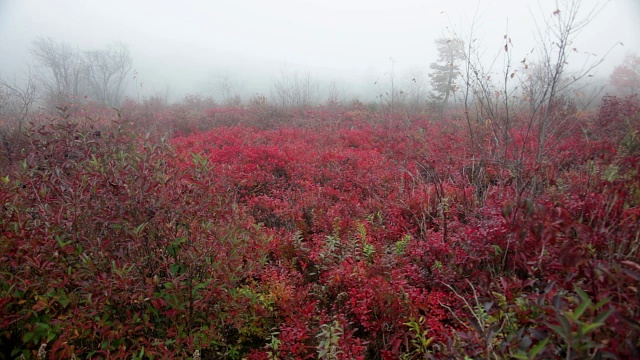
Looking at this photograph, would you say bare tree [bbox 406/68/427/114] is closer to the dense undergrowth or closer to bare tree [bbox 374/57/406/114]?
bare tree [bbox 374/57/406/114]

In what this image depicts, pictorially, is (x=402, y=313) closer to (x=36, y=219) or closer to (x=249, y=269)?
(x=249, y=269)

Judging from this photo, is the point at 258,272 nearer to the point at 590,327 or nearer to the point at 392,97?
the point at 590,327

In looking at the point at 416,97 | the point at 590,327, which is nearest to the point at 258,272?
the point at 590,327

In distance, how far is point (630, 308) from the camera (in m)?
1.37

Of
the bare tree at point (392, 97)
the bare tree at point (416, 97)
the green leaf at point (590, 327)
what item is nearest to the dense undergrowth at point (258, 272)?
the green leaf at point (590, 327)

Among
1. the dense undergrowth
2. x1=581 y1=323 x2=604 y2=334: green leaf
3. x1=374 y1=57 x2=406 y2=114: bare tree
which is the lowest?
the dense undergrowth

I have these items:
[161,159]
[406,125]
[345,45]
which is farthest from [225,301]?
[345,45]

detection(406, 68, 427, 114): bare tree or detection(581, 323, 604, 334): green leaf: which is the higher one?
detection(406, 68, 427, 114): bare tree

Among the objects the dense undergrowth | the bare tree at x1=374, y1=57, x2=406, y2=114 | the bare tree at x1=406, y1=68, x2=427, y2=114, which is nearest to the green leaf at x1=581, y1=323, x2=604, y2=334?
the dense undergrowth

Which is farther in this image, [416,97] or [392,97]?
[416,97]

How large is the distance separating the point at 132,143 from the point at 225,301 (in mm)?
1680

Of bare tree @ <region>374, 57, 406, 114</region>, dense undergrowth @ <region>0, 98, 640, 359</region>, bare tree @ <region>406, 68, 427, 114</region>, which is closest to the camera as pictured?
dense undergrowth @ <region>0, 98, 640, 359</region>

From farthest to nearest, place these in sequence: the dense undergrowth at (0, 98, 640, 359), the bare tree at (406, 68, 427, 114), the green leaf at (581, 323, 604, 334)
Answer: the bare tree at (406, 68, 427, 114) → the dense undergrowth at (0, 98, 640, 359) → the green leaf at (581, 323, 604, 334)

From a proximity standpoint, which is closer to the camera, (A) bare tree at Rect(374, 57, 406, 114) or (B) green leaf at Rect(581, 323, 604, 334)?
(B) green leaf at Rect(581, 323, 604, 334)
